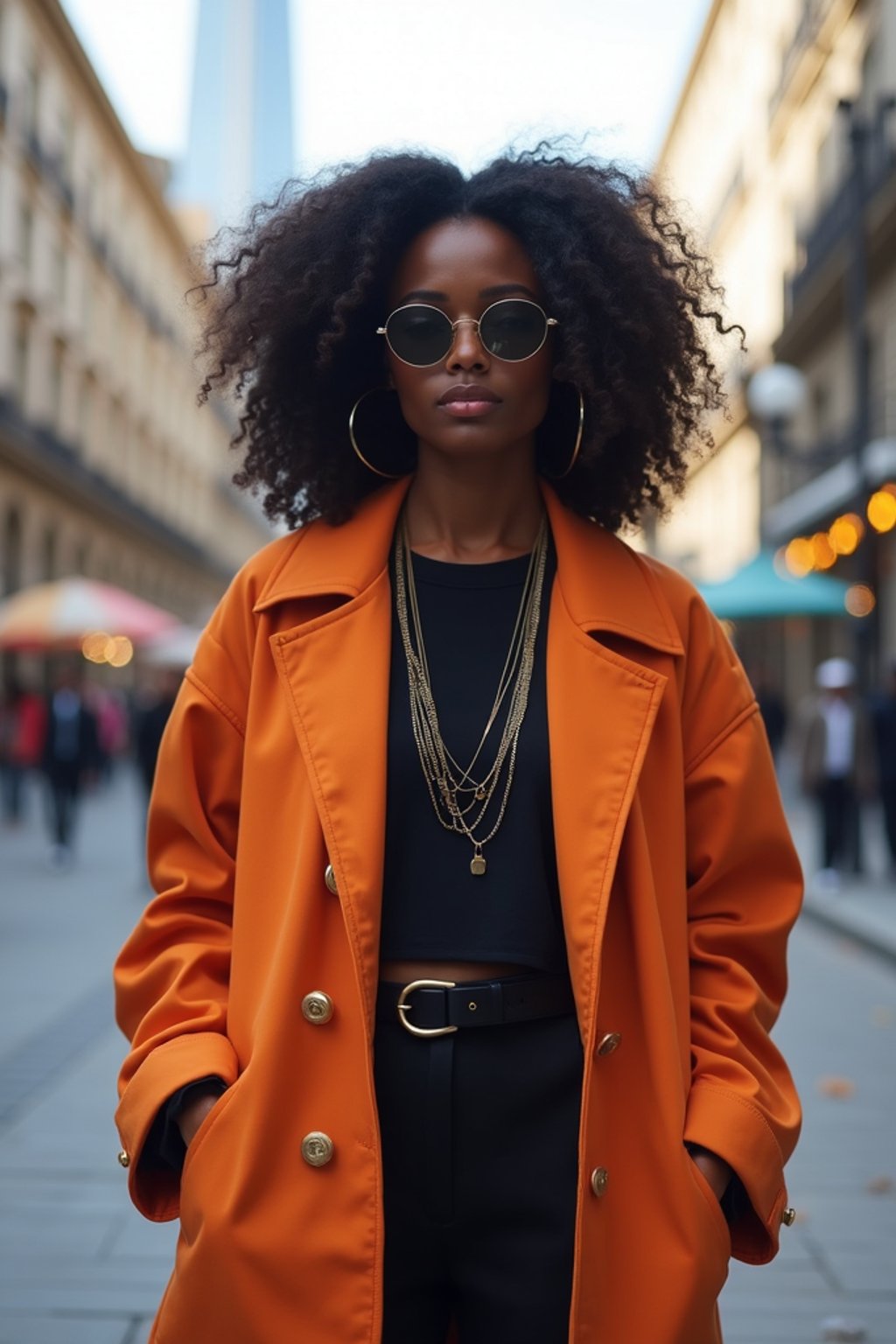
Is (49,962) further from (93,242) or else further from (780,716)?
(93,242)

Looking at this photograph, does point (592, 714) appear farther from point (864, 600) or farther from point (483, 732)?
point (864, 600)

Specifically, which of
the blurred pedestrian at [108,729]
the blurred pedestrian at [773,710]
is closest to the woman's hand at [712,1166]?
the blurred pedestrian at [773,710]

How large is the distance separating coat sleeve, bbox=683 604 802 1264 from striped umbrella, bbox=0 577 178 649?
54.6 ft

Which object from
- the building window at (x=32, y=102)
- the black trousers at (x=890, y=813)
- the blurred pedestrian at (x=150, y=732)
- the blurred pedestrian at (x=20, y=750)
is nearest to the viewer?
the blurred pedestrian at (x=150, y=732)

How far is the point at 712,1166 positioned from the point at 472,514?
37.0 inches

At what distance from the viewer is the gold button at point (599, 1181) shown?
1.68 m

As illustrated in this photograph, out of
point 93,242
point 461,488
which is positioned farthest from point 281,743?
point 93,242

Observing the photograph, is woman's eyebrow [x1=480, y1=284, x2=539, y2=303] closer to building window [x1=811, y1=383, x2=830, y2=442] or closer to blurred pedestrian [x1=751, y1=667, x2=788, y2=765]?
blurred pedestrian [x1=751, y1=667, x2=788, y2=765]

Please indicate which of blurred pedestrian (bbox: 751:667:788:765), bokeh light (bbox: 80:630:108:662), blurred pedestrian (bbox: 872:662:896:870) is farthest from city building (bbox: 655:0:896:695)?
bokeh light (bbox: 80:630:108:662)


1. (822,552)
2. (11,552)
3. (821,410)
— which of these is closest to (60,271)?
(11,552)

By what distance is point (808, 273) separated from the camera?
944 inches

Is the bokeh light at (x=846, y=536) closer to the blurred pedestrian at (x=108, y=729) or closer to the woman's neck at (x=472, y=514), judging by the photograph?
the blurred pedestrian at (x=108, y=729)

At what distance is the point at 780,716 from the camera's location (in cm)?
1838

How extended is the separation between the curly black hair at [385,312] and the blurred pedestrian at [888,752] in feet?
30.8
